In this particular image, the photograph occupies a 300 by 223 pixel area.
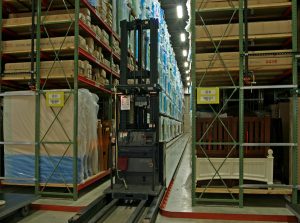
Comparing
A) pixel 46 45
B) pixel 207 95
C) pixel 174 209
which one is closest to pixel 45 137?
pixel 46 45

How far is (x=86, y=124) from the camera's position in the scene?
552 centimetres

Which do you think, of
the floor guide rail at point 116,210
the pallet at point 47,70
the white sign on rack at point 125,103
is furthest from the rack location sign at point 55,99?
the floor guide rail at point 116,210

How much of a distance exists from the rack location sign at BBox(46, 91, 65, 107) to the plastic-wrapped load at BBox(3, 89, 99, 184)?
92 mm

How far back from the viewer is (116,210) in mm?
4559

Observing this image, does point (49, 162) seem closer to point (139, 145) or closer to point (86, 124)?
point (86, 124)

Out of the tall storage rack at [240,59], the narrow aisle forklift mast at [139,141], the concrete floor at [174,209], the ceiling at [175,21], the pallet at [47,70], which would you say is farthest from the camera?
the ceiling at [175,21]

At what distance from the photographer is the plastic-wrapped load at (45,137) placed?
5.07 m

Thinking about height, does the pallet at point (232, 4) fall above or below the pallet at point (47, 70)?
above

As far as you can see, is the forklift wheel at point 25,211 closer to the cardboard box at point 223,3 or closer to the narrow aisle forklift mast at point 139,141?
the narrow aisle forklift mast at point 139,141

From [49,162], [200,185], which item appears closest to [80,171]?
[49,162]

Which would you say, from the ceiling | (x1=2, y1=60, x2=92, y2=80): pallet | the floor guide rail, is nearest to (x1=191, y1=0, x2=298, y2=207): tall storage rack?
the floor guide rail

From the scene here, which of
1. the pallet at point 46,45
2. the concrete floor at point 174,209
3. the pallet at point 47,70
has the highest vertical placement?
the pallet at point 46,45

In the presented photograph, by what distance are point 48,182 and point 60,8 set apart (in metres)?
3.71

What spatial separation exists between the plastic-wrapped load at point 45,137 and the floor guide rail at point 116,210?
93 centimetres
